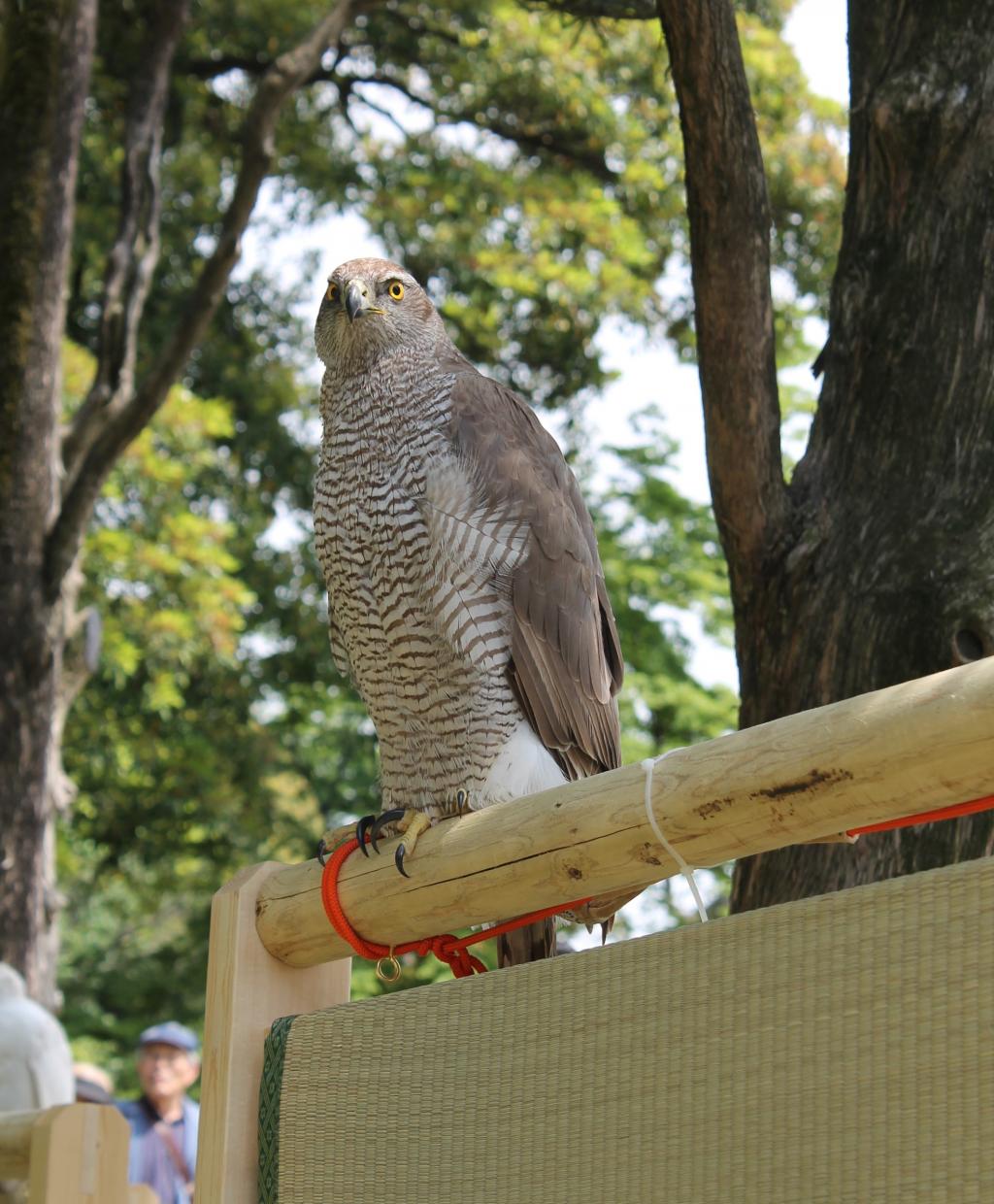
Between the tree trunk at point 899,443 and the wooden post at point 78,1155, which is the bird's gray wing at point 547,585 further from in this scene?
the wooden post at point 78,1155

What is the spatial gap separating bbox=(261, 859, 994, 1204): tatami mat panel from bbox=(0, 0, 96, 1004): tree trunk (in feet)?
19.0

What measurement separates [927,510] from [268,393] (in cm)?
1129

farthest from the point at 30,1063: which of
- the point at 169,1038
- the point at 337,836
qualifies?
the point at 337,836

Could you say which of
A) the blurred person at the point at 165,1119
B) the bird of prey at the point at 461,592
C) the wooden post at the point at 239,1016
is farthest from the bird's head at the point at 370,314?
the blurred person at the point at 165,1119

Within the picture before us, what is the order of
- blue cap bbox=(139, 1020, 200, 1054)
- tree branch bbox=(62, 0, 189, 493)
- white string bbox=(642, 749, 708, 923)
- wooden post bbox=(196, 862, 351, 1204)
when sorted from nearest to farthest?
white string bbox=(642, 749, 708, 923) < wooden post bbox=(196, 862, 351, 1204) < blue cap bbox=(139, 1020, 200, 1054) < tree branch bbox=(62, 0, 189, 493)

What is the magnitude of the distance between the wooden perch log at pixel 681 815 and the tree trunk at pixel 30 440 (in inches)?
213

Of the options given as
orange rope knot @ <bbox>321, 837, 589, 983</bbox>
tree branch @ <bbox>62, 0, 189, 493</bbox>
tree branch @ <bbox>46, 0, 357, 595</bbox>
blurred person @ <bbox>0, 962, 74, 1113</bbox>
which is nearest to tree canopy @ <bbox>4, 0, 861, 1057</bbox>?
tree branch @ <bbox>62, 0, 189, 493</bbox>

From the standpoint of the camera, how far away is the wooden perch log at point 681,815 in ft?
5.31

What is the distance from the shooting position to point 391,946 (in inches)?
91.7

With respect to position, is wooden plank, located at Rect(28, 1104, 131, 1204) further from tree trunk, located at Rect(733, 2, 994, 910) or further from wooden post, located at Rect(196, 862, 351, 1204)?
tree trunk, located at Rect(733, 2, 994, 910)

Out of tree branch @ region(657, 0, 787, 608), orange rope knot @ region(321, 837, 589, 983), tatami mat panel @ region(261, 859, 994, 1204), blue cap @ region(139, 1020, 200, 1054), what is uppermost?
tree branch @ region(657, 0, 787, 608)

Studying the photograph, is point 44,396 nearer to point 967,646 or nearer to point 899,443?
point 899,443

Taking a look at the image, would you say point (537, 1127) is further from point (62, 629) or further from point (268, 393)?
point (268, 393)

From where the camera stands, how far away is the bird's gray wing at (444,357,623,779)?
11.3ft
